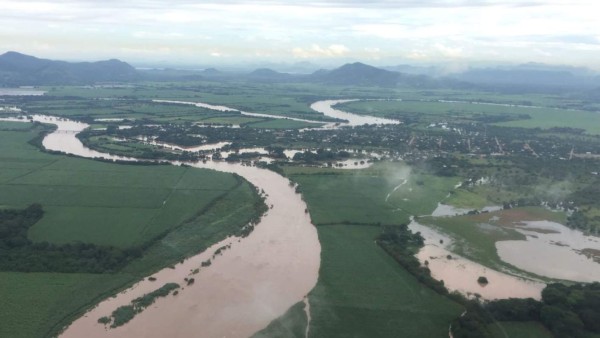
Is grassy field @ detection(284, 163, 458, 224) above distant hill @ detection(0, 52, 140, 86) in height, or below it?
below

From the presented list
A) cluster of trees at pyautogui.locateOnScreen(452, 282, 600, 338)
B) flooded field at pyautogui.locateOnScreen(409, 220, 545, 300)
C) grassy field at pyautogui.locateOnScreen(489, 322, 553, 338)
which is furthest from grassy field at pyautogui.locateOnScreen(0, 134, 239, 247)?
grassy field at pyautogui.locateOnScreen(489, 322, 553, 338)

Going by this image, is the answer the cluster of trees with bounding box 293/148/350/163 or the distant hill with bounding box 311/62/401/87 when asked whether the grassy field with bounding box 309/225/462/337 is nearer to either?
the cluster of trees with bounding box 293/148/350/163

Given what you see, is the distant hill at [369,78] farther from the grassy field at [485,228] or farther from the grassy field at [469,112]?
the grassy field at [485,228]

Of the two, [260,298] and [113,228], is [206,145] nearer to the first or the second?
[113,228]

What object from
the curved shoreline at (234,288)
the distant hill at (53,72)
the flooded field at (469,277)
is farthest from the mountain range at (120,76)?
the flooded field at (469,277)

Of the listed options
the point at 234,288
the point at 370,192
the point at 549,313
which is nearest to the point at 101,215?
the point at 234,288

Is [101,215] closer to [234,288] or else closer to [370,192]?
[234,288]
